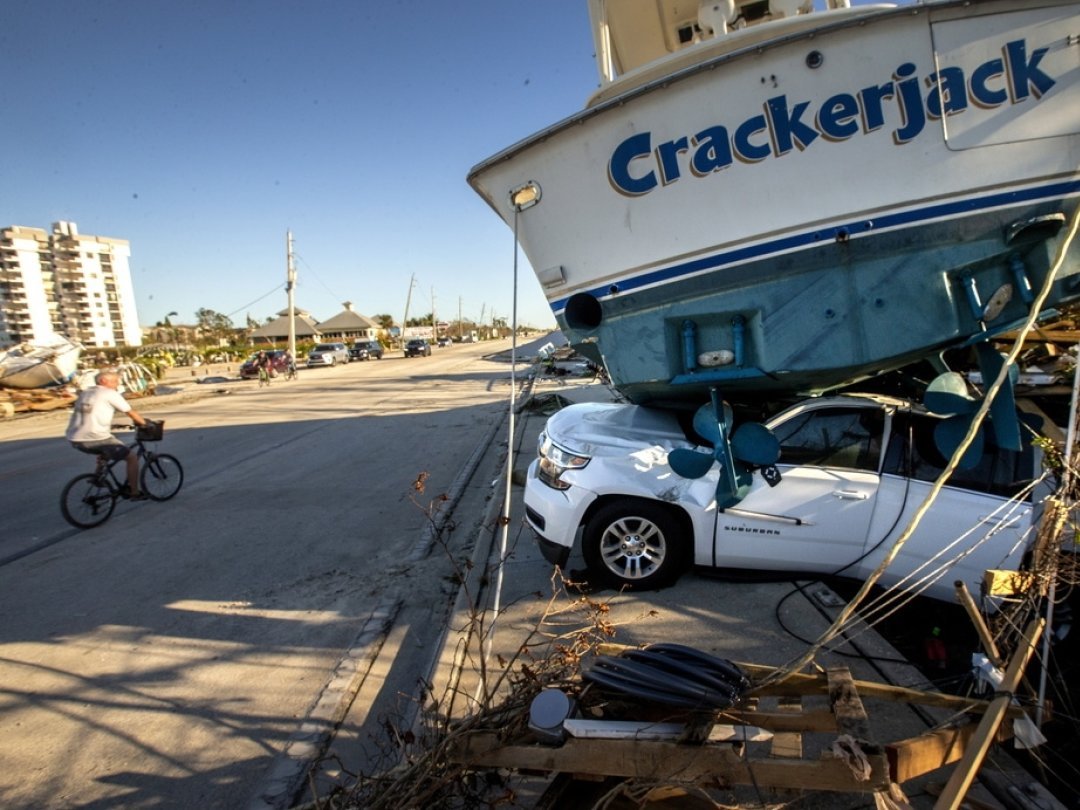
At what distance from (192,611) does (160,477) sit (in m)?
3.67

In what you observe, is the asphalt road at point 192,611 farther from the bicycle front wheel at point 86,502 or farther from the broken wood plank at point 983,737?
the broken wood plank at point 983,737

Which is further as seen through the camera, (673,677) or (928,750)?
(673,677)

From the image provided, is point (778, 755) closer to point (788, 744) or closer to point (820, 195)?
point (788, 744)

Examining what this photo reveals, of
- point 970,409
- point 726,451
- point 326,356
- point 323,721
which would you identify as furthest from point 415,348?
point 970,409

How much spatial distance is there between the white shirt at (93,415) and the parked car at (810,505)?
5.40m

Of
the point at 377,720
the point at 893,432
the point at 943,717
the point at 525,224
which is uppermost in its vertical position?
the point at 525,224

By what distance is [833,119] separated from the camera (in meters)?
3.14

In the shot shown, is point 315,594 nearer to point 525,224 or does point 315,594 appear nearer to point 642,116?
point 525,224

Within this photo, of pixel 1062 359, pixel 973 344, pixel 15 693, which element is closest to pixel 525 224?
pixel 973 344

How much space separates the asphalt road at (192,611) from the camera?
282 cm

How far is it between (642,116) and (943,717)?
11.8ft

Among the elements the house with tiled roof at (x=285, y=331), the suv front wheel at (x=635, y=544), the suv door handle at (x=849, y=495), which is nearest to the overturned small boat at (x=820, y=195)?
the suv door handle at (x=849, y=495)

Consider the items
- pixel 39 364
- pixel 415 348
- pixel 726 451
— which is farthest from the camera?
pixel 415 348

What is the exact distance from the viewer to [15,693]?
3393 mm
